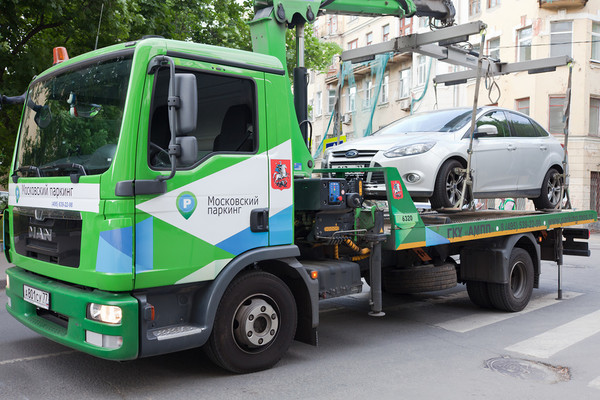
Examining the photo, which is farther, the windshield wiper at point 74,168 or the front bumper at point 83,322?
the windshield wiper at point 74,168

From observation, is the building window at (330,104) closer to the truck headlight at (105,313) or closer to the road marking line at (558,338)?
the road marking line at (558,338)

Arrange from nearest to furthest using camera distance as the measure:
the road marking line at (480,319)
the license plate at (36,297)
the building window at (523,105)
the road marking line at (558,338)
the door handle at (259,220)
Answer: the license plate at (36,297), the door handle at (259,220), the road marking line at (558,338), the road marking line at (480,319), the building window at (523,105)

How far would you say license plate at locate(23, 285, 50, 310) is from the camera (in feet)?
14.0

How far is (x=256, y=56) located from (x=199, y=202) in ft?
4.20

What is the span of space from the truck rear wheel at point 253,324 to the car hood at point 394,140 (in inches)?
117

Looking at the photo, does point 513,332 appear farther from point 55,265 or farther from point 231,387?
point 55,265

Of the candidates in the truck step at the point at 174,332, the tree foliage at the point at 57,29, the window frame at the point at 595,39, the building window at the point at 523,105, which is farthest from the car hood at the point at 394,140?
the window frame at the point at 595,39

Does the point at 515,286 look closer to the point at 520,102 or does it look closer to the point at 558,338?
the point at 558,338

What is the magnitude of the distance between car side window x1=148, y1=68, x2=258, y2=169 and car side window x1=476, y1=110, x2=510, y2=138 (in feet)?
13.5

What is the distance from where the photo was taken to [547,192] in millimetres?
8766

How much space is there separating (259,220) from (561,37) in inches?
887

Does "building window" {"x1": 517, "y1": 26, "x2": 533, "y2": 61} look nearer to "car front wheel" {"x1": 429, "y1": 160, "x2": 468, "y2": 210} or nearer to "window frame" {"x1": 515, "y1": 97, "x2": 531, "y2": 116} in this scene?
"window frame" {"x1": 515, "y1": 97, "x2": 531, "y2": 116}

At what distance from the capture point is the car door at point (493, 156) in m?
7.59

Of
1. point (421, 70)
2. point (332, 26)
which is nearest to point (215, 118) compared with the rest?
point (421, 70)
